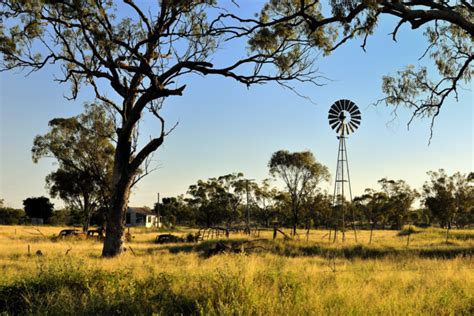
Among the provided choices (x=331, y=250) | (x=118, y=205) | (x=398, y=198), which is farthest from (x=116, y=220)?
(x=398, y=198)

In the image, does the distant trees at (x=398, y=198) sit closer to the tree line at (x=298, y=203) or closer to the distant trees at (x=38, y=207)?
the tree line at (x=298, y=203)

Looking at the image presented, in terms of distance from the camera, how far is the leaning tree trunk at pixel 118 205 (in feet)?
59.4

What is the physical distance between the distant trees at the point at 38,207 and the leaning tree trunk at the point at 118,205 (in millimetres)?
67359

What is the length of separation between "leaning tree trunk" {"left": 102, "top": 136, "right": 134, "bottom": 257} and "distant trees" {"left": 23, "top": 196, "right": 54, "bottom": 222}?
6736 centimetres

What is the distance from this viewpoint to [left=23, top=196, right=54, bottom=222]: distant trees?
79500 millimetres

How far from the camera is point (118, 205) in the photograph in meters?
18.2

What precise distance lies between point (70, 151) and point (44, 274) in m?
34.9

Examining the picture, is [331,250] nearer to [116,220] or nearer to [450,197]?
[116,220]

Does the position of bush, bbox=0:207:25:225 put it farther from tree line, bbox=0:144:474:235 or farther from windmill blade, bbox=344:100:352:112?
windmill blade, bbox=344:100:352:112

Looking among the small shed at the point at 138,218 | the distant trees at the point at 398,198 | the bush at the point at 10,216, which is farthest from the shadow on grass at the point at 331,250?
the small shed at the point at 138,218

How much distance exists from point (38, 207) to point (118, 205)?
6843 cm

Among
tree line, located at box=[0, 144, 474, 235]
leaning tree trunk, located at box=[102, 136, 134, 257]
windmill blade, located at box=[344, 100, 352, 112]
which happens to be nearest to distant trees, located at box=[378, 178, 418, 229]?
tree line, located at box=[0, 144, 474, 235]

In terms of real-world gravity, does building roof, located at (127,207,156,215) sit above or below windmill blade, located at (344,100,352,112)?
below

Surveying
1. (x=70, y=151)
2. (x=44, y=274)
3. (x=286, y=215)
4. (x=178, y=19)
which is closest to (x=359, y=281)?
(x=44, y=274)
